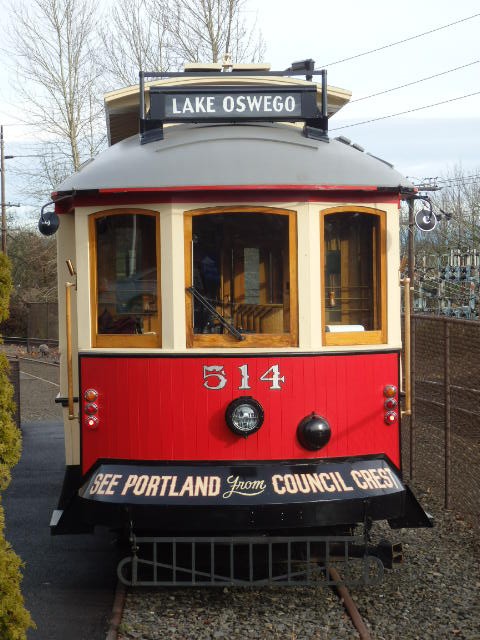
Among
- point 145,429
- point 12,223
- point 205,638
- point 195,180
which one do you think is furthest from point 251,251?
point 12,223

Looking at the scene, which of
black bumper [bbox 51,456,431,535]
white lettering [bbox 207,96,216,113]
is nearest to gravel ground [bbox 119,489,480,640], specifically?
black bumper [bbox 51,456,431,535]

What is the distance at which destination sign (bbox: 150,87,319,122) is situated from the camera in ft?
19.1

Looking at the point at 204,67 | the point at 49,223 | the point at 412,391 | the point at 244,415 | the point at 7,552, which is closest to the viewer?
the point at 7,552

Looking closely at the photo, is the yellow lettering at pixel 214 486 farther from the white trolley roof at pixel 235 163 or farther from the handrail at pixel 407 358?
the white trolley roof at pixel 235 163

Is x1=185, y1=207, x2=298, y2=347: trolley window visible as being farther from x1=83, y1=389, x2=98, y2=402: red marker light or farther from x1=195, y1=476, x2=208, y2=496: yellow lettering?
x1=195, y1=476, x2=208, y2=496: yellow lettering

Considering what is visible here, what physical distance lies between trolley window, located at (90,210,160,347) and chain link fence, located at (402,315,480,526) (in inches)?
126

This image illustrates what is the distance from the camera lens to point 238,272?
5.61 meters

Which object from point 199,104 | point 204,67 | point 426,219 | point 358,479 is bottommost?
point 358,479

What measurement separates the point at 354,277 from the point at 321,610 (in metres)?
2.10

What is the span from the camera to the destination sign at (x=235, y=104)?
5.82 metres

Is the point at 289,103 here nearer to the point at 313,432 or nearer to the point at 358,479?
the point at 313,432

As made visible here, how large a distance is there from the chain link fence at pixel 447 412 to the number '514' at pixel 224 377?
2.74m

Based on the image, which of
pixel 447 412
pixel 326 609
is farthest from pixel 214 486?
pixel 447 412

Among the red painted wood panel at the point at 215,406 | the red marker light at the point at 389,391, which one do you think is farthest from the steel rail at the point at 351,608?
the red marker light at the point at 389,391
